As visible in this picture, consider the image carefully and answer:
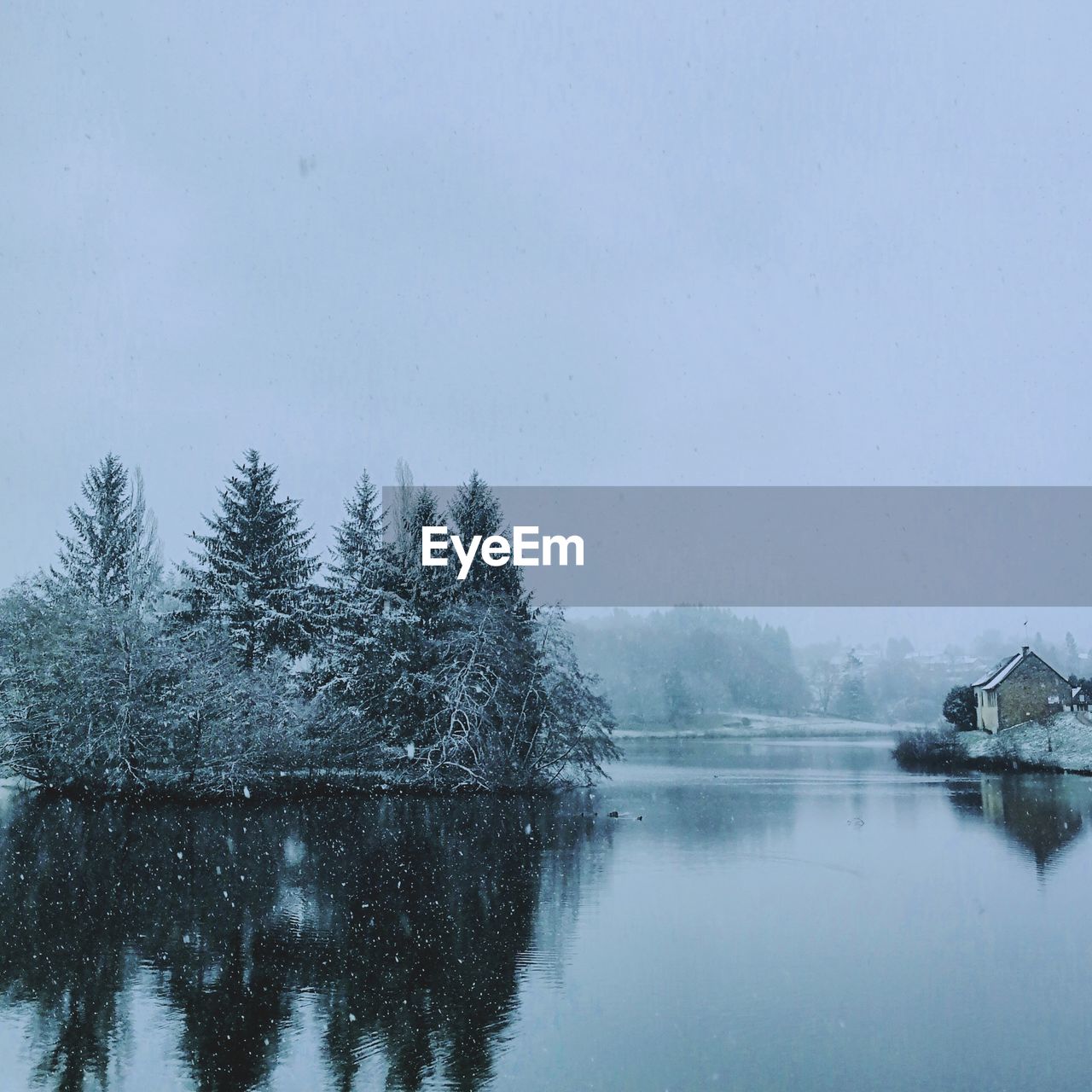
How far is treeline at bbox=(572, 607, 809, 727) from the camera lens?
105688 mm

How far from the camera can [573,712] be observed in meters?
41.9

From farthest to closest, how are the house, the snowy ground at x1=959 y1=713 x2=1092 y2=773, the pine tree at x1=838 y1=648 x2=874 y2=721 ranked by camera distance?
the pine tree at x1=838 y1=648 x2=874 y2=721, the house, the snowy ground at x1=959 y1=713 x2=1092 y2=773

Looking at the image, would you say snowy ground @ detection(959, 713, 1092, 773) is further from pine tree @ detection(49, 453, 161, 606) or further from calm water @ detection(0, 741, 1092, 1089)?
pine tree @ detection(49, 453, 161, 606)

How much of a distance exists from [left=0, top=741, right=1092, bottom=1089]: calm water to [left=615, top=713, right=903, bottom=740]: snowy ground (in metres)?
66.4

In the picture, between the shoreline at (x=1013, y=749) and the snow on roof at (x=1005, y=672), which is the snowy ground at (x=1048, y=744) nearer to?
the shoreline at (x=1013, y=749)

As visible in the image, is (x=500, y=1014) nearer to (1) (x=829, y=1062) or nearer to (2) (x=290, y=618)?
(1) (x=829, y=1062)

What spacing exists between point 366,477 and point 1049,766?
115 feet

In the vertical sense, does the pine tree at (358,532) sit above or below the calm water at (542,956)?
above

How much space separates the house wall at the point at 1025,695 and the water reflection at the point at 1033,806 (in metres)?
10.6

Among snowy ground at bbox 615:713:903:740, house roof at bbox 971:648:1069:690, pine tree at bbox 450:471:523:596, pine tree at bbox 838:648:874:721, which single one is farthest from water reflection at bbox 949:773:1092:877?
pine tree at bbox 838:648:874:721

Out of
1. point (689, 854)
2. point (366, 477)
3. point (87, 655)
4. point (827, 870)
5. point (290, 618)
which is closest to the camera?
point (827, 870)

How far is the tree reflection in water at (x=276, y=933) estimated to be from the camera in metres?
11.1

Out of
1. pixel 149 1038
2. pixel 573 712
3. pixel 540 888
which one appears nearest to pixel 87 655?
pixel 573 712

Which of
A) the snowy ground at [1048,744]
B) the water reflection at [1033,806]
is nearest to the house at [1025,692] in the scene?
the snowy ground at [1048,744]
